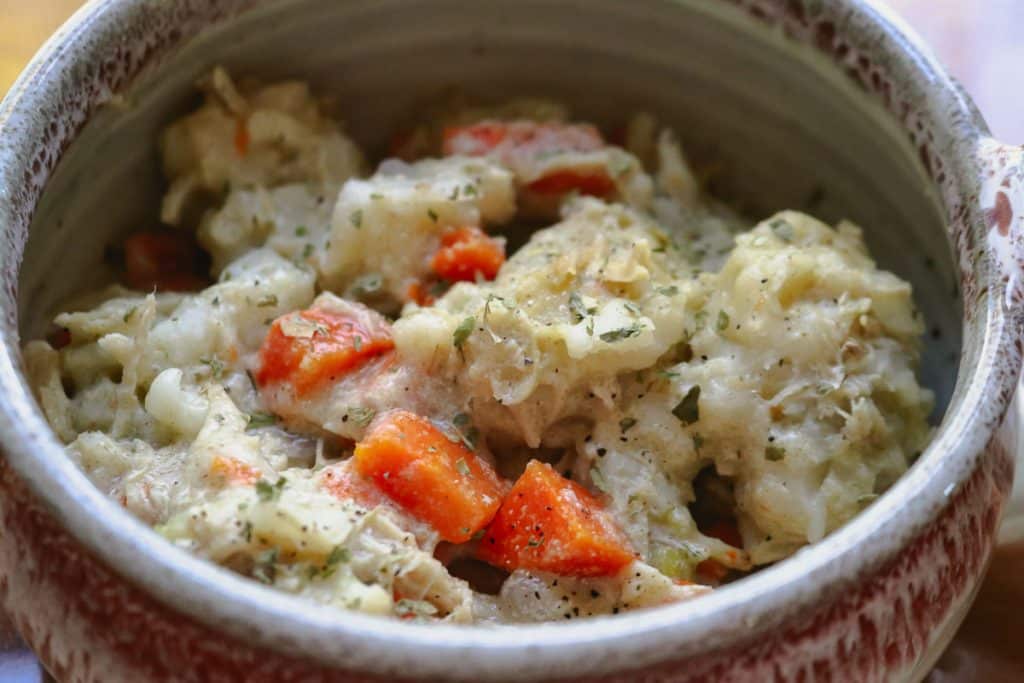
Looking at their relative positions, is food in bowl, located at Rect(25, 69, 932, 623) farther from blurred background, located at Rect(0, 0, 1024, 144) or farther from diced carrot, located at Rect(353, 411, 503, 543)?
blurred background, located at Rect(0, 0, 1024, 144)

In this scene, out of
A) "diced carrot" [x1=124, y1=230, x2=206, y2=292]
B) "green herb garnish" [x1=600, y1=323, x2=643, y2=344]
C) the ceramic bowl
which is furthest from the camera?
"diced carrot" [x1=124, y1=230, x2=206, y2=292]

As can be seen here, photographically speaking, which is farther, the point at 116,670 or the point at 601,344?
the point at 601,344

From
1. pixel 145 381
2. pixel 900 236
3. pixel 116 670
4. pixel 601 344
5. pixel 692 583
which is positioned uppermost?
pixel 900 236

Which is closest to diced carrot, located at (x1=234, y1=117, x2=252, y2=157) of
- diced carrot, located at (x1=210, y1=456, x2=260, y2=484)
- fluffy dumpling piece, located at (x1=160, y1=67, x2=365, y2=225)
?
fluffy dumpling piece, located at (x1=160, y1=67, x2=365, y2=225)

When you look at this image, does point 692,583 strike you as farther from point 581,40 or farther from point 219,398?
point 581,40

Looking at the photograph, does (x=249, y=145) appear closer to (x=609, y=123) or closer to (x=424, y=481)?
(x=609, y=123)

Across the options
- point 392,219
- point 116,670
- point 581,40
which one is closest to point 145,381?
point 392,219

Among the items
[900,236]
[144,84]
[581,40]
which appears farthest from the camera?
[581,40]
